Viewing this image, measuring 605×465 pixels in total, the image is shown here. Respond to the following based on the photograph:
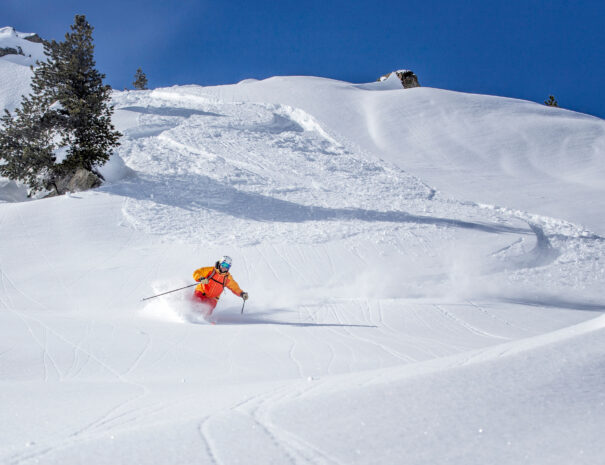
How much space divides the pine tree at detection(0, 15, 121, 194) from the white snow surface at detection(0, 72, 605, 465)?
2.32 meters

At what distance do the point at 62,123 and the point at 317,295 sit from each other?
16.0 metres

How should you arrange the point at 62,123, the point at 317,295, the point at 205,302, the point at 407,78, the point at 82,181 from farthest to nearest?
1. the point at 407,78
2. the point at 62,123
3. the point at 82,181
4. the point at 317,295
5. the point at 205,302

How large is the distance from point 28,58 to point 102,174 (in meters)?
72.3

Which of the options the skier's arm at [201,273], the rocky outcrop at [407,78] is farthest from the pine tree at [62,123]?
the rocky outcrop at [407,78]

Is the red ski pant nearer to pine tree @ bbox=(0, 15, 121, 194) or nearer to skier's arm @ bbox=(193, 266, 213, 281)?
skier's arm @ bbox=(193, 266, 213, 281)

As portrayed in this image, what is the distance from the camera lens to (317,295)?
1048 cm

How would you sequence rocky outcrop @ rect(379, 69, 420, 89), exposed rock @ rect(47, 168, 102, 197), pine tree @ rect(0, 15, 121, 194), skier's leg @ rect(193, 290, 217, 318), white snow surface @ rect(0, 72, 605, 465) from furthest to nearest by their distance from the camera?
1. rocky outcrop @ rect(379, 69, 420, 89)
2. pine tree @ rect(0, 15, 121, 194)
3. exposed rock @ rect(47, 168, 102, 197)
4. skier's leg @ rect(193, 290, 217, 318)
5. white snow surface @ rect(0, 72, 605, 465)

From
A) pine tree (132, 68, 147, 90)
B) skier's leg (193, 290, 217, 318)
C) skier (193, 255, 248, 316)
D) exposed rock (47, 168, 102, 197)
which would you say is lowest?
skier's leg (193, 290, 217, 318)

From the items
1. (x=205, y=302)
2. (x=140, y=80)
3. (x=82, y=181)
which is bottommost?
(x=205, y=302)

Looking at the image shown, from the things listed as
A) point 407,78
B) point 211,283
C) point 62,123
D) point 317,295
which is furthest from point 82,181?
point 407,78

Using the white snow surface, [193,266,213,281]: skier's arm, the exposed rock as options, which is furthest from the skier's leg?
the exposed rock

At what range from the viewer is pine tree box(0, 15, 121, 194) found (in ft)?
62.7

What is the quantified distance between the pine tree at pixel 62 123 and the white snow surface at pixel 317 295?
2.32 meters

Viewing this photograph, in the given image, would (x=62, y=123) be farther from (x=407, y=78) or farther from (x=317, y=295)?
(x=407, y=78)
